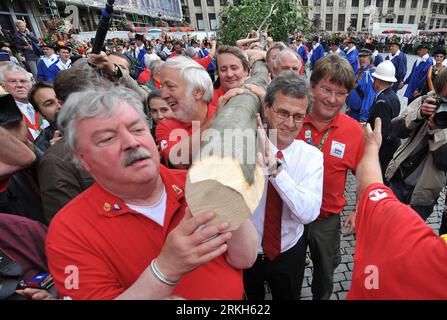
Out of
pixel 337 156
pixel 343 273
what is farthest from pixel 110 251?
pixel 343 273

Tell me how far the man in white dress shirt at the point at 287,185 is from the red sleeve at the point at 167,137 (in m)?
0.80

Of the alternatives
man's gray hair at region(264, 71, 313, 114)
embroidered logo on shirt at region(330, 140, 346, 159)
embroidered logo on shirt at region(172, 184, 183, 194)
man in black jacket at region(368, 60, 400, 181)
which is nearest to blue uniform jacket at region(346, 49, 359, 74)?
man in black jacket at region(368, 60, 400, 181)

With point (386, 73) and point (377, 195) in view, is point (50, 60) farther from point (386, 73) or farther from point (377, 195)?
point (377, 195)

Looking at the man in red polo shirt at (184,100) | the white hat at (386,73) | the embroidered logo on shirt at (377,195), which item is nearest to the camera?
the embroidered logo on shirt at (377,195)

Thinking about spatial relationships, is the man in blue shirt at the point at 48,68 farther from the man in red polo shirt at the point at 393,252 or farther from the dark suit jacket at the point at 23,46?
the man in red polo shirt at the point at 393,252

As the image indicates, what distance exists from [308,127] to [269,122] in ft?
2.47

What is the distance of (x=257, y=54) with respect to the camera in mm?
4391

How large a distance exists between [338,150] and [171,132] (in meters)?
1.52

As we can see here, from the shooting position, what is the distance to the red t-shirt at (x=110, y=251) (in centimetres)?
112

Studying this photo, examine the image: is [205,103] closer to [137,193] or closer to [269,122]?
[269,122]

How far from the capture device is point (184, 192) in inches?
53.9

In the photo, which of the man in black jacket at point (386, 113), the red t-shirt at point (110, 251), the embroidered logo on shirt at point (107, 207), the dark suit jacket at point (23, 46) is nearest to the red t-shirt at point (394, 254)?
the red t-shirt at point (110, 251)
